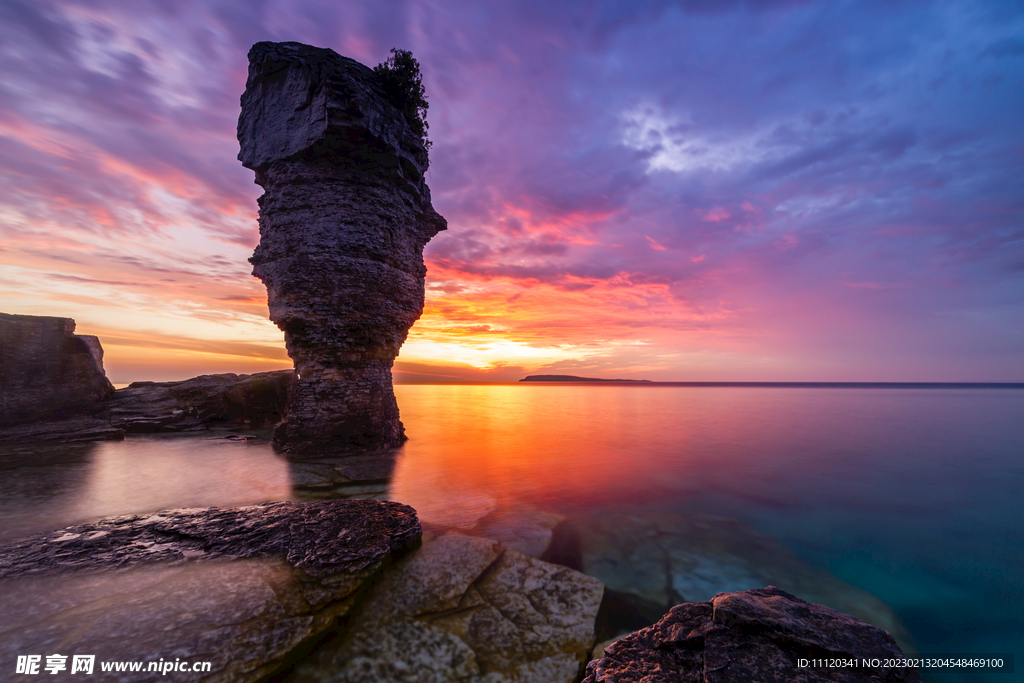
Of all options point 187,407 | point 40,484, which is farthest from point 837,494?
point 187,407

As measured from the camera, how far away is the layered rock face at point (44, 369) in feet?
45.0

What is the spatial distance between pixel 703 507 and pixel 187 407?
23.7 meters

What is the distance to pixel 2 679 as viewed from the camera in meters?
3.13

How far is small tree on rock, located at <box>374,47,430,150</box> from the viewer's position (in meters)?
13.5

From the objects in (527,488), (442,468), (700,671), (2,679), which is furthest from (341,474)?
(700,671)

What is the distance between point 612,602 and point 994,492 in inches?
636

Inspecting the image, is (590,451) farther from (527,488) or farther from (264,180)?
(264,180)

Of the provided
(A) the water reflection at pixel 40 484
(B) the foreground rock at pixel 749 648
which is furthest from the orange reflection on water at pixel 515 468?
(A) the water reflection at pixel 40 484

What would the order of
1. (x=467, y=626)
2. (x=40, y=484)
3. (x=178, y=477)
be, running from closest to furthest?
(x=467, y=626) → (x=40, y=484) → (x=178, y=477)

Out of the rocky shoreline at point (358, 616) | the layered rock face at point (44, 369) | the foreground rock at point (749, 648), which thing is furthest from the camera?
the layered rock face at point (44, 369)

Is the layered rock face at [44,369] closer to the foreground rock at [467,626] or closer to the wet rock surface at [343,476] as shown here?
the wet rock surface at [343,476]

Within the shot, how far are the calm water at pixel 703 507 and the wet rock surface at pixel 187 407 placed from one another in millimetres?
1915

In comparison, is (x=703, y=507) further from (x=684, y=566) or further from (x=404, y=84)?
(x=404, y=84)

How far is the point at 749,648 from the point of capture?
3.57 metres
